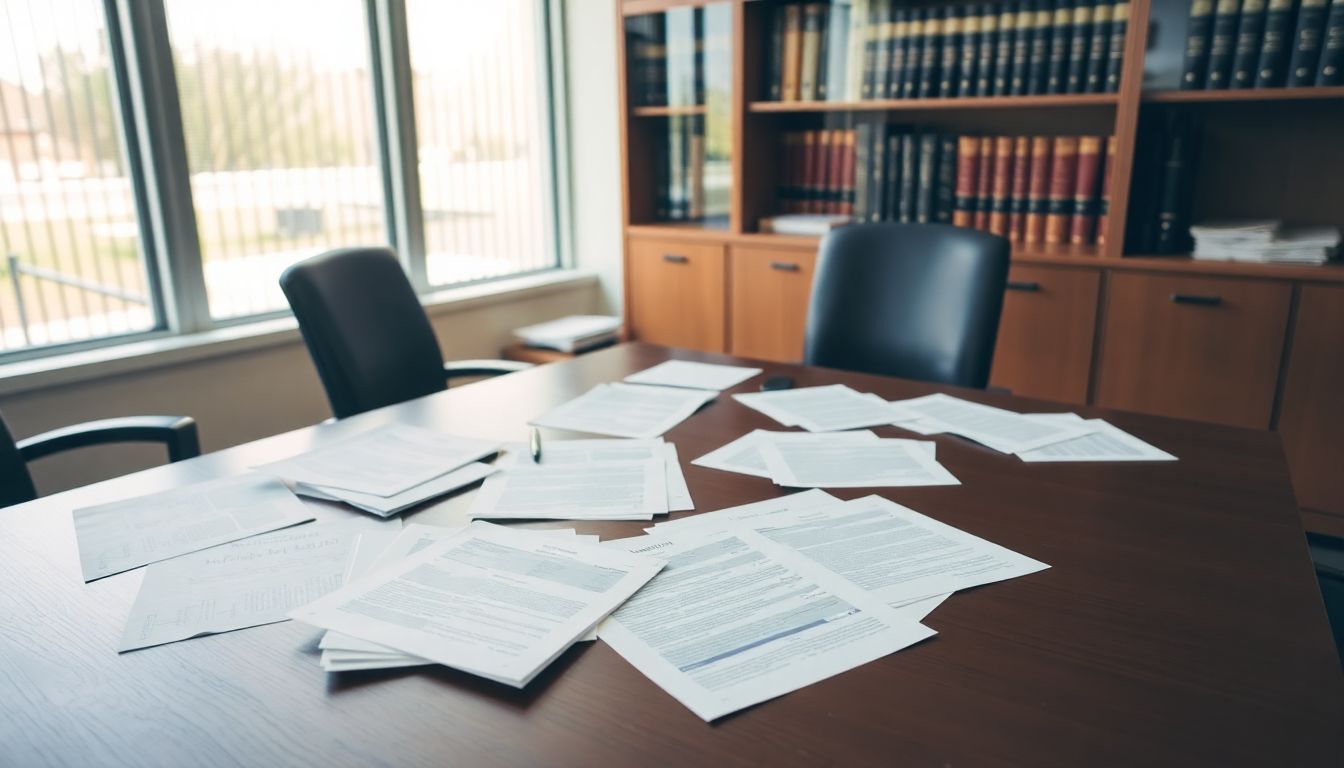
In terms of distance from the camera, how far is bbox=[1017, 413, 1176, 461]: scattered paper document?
4.27 ft

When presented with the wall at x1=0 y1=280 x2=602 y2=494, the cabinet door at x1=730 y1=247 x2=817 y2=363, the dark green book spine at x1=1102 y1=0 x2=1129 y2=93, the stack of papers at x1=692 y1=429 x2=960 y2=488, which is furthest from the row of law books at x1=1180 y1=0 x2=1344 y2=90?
the wall at x1=0 y1=280 x2=602 y2=494

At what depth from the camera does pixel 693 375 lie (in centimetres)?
179

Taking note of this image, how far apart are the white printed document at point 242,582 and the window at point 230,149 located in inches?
62.8

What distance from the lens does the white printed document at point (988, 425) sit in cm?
137

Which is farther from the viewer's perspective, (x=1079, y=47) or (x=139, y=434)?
(x=1079, y=47)

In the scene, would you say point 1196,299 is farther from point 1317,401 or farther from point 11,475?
point 11,475

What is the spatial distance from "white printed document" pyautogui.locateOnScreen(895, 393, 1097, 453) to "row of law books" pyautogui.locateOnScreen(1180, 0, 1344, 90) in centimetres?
145

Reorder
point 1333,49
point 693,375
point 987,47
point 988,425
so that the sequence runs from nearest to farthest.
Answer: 1. point 988,425
2. point 693,375
3. point 1333,49
4. point 987,47

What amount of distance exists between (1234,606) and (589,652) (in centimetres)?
64

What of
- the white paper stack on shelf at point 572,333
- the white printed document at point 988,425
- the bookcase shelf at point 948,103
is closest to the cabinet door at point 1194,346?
the bookcase shelf at point 948,103

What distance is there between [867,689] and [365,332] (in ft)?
4.51

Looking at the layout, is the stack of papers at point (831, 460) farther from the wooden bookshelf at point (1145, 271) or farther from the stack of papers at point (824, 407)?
the wooden bookshelf at point (1145, 271)

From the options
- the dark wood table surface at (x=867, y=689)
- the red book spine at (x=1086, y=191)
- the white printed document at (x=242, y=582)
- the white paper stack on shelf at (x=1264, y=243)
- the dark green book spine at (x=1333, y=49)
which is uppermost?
the dark green book spine at (x=1333, y=49)

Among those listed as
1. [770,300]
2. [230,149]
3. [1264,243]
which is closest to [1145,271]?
[1264,243]
